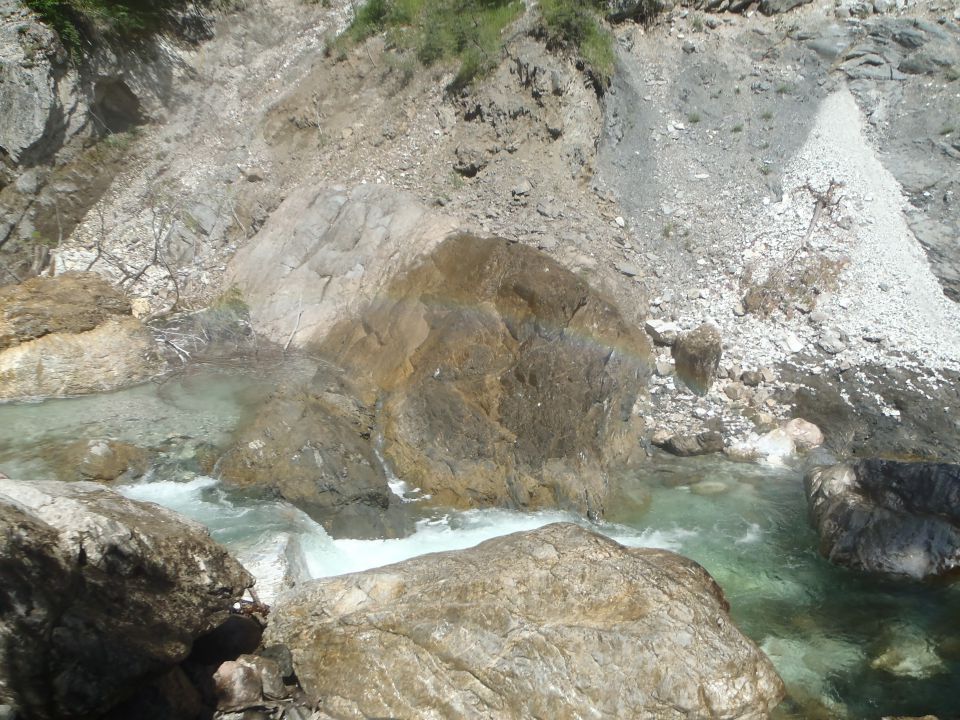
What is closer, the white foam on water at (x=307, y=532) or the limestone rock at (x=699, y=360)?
the white foam on water at (x=307, y=532)

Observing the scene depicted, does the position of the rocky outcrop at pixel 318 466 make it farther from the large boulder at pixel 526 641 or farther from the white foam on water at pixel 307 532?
the large boulder at pixel 526 641

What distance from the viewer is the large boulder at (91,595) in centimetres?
311

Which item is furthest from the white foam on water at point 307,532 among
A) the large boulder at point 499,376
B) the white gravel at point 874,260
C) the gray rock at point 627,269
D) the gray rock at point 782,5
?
the gray rock at point 782,5

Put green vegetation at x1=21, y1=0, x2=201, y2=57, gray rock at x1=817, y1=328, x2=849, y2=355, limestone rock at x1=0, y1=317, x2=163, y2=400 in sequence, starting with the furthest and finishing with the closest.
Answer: green vegetation at x1=21, y1=0, x2=201, y2=57
gray rock at x1=817, y1=328, x2=849, y2=355
limestone rock at x1=0, y1=317, x2=163, y2=400

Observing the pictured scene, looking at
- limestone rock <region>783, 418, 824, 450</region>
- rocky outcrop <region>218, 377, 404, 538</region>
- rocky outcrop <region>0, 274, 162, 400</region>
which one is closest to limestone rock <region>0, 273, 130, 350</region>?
rocky outcrop <region>0, 274, 162, 400</region>

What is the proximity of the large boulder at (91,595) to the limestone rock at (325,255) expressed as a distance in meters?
6.00

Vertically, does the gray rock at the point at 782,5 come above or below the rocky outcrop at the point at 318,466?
above

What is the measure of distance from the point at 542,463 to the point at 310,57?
10.6m

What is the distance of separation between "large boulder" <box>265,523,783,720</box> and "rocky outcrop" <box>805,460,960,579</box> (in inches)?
109

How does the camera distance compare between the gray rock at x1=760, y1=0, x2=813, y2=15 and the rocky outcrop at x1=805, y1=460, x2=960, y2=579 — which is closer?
the rocky outcrop at x1=805, y1=460, x2=960, y2=579

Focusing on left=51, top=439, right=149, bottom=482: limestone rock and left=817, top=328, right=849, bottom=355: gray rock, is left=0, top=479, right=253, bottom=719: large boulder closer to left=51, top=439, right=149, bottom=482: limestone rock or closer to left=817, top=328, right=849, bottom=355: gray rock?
left=51, top=439, right=149, bottom=482: limestone rock

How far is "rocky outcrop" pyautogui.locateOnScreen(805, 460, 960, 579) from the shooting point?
6.82 meters

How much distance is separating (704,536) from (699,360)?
287cm

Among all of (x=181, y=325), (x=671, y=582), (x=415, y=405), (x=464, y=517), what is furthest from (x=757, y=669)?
(x=181, y=325)
